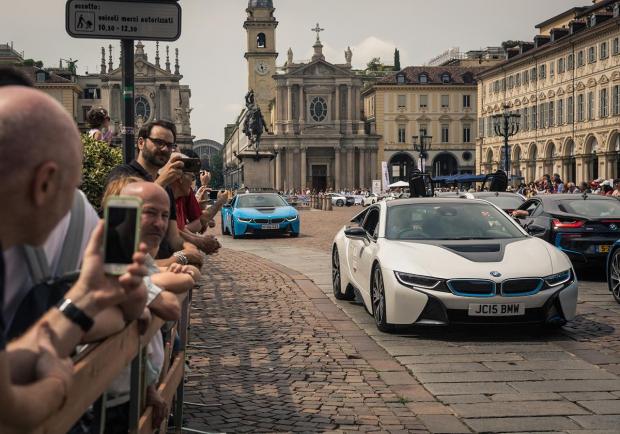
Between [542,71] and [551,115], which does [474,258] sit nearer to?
[551,115]

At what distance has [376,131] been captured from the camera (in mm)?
113875

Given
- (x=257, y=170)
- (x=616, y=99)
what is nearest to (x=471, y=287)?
(x=257, y=170)

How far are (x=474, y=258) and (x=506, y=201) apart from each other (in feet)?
34.3

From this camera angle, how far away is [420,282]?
28.0 feet

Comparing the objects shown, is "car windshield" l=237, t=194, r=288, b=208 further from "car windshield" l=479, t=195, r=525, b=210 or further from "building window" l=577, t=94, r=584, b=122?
"building window" l=577, t=94, r=584, b=122

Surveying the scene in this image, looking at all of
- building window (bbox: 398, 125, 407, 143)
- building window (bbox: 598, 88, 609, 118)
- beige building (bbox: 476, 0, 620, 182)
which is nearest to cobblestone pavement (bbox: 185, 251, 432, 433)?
beige building (bbox: 476, 0, 620, 182)

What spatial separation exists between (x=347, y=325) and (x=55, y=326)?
7.59 m

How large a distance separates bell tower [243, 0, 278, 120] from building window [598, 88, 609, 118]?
69.0 meters

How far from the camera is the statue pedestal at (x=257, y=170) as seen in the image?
171ft

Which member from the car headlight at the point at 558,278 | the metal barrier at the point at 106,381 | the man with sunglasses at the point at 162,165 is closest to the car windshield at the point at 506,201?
the car headlight at the point at 558,278

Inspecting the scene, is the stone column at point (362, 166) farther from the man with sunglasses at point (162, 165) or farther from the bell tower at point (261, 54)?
the man with sunglasses at point (162, 165)

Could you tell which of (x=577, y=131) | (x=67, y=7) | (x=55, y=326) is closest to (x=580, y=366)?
(x=67, y=7)

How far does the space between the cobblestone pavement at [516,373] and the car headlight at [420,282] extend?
1.67 feet

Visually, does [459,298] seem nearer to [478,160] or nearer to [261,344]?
[261,344]
